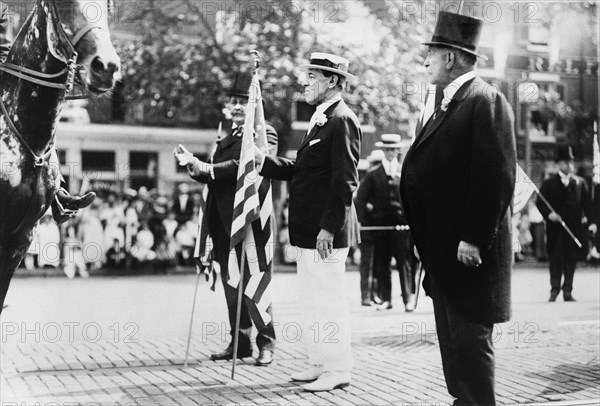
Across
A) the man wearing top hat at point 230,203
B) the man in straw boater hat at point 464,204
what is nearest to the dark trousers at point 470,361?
the man in straw boater hat at point 464,204

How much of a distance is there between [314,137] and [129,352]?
278 cm

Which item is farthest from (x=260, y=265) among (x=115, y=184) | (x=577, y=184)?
(x=115, y=184)

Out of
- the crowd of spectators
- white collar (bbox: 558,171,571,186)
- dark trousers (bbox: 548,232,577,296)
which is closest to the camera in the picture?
dark trousers (bbox: 548,232,577,296)

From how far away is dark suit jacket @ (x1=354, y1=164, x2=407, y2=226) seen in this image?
1232 cm

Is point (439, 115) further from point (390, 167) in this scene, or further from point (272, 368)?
point (390, 167)

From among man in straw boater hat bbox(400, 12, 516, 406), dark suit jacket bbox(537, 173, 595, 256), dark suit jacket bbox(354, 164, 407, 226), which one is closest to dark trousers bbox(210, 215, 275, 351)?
man in straw boater hat bbox(400, 12, 516, 406)

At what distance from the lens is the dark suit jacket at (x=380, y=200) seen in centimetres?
1232

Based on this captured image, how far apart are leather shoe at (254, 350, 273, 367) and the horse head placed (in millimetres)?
3253

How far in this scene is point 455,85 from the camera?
4902mm

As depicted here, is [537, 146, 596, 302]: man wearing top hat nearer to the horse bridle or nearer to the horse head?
the horse head

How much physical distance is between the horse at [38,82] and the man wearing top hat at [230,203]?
260 cm

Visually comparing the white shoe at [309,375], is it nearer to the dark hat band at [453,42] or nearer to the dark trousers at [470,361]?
the dark trousers at [470,361]

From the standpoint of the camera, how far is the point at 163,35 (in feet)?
63.8

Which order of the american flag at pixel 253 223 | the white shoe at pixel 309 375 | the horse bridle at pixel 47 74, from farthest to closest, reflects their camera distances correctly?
1. the american flag at pixel 253 223
2. the white shoe at pixel 309 375
3. the horse bridle at pixel 47 74
